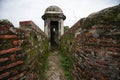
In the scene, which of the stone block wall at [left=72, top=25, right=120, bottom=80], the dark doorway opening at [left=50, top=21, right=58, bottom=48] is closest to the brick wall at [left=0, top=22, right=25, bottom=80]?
the stone block wall at [left=72, top=25, right=120, bottom=80]

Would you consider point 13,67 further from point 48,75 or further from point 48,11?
point 48,11

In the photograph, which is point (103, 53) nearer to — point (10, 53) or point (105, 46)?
point (105, 46)

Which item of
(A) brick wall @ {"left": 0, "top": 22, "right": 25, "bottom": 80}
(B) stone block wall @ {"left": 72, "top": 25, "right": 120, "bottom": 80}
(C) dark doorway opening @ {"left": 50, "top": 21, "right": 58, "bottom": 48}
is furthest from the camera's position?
(C) dark doorway opening @ {"left": 50, "top": 21, "right": 58, "bottom": 48}

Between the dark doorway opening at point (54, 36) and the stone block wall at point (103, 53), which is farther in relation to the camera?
the dark doorway opening at point (54, 36)

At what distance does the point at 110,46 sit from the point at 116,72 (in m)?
0.46

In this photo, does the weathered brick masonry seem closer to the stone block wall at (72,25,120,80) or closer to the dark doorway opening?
the stone block wall at (72,25,120,80)

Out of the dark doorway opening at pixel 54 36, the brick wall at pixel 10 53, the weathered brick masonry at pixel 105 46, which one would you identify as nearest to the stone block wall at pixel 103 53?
the weathered brick masonry at pixel 105 46

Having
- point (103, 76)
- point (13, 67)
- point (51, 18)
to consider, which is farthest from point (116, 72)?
point (51, 18)

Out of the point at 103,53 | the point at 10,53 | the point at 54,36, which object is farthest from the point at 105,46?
the point at 54,36

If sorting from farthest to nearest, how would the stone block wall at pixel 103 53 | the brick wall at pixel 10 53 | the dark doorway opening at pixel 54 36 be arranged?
the dark doorway opening at pixel 54 36 < the stone block wall at pixel 103 53 < the brick wall at pixel 10 53

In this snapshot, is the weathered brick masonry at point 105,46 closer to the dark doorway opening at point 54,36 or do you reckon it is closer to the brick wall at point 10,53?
the brick wall at point 10,53

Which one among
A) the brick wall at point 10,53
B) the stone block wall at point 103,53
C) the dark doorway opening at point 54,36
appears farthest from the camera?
the dark doorway opening at point 54,36

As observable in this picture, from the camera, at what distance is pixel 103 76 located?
2152 mm

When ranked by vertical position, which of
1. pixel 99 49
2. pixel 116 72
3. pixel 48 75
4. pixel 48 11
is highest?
pixel 48 11
